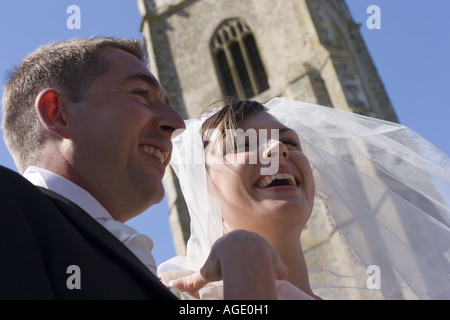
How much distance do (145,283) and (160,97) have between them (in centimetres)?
97

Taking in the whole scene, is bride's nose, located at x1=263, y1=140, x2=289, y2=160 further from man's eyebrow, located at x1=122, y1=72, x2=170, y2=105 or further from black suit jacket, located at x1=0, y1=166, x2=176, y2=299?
black suit jacket, located at x1=0, y1=166, x2=176, y2=299

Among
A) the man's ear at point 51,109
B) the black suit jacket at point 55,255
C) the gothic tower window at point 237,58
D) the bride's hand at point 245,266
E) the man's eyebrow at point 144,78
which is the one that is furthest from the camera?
the gothic tower window at point 237,58

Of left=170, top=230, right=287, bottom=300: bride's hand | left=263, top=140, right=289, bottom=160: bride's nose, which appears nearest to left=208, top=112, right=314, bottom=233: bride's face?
left=263, top=140, right=289, bottom=160: bride's nose

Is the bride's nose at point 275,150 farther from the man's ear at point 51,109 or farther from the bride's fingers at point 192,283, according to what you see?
the man's ear at point 51,109

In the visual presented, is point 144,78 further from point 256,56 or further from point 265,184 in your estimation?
point 256,56

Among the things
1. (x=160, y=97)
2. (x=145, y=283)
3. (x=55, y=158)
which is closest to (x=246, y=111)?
(x=160, y=97)

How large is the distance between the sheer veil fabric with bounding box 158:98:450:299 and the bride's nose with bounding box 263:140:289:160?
416 mm

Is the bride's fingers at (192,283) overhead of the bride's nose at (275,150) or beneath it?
beneath

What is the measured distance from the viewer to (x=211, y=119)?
2871mm

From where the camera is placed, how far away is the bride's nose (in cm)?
244

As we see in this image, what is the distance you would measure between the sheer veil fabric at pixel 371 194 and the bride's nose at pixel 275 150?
0.42 m

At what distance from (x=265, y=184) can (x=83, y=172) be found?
32.5 inches

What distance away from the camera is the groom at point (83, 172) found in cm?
135

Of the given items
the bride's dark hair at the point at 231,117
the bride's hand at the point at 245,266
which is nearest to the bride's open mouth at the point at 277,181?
the bride's dark hair at the point at 231,117
